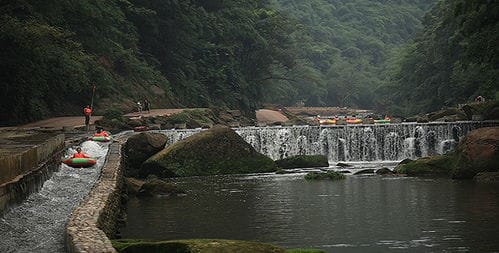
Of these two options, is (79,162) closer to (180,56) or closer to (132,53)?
(132,53)

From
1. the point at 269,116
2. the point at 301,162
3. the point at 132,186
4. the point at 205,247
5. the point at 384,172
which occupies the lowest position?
the point at 205,247

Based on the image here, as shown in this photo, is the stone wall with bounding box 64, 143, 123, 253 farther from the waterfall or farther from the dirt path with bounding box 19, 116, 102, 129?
the waterfall

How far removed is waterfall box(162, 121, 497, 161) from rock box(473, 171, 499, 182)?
13.8 metres

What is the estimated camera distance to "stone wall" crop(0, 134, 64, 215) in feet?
57.9

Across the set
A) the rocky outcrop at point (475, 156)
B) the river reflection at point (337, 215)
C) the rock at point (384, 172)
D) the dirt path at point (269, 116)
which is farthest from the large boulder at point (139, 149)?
the dirt path at point (269, 116)

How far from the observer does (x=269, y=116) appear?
85.1 meters

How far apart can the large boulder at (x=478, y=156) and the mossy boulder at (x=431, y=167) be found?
1396 millimetres

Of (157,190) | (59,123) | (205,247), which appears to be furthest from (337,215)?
(59,123)

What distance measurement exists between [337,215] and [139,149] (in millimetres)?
15693

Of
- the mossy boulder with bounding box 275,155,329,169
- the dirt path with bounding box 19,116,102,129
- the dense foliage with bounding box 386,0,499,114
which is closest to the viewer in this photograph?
the mossy boulder with bounding box 275,155,329,169

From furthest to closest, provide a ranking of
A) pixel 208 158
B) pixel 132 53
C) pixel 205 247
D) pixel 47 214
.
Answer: pixel 132 53 → pixel 208 158 → pixel 47 214 → pixel 205 247

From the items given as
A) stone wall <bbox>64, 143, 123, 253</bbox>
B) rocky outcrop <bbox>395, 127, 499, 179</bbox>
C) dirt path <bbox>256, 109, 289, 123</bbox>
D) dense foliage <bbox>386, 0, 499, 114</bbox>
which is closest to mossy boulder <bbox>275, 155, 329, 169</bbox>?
rocky outcrop <bbox>395, 127, 499, 179</bbox>

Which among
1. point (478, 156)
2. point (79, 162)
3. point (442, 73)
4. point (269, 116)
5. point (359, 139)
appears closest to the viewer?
point (79, 162)

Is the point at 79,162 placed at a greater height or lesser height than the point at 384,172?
greater
